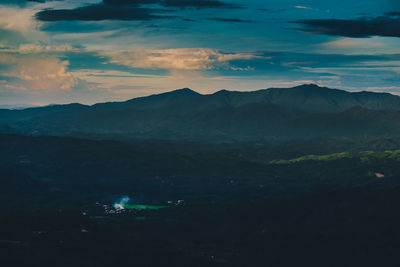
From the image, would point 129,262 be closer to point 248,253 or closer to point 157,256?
point 157,256

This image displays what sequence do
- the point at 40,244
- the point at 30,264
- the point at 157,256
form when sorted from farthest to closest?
the point at 40,244 → the point at 157,256 → the point at 30,264

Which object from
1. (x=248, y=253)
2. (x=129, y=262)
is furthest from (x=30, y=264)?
(x=248, y=253)

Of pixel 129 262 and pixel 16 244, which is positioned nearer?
pixel 129 262

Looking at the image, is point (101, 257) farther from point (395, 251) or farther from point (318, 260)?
point (395, 251)

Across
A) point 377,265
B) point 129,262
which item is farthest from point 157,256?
point 377,265

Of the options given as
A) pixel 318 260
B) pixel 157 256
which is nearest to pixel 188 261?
pixel 157 256

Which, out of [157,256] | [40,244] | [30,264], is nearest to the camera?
[30,264]

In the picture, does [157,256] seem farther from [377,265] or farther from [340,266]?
[377,265]

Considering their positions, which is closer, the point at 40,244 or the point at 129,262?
the point at 129,262
